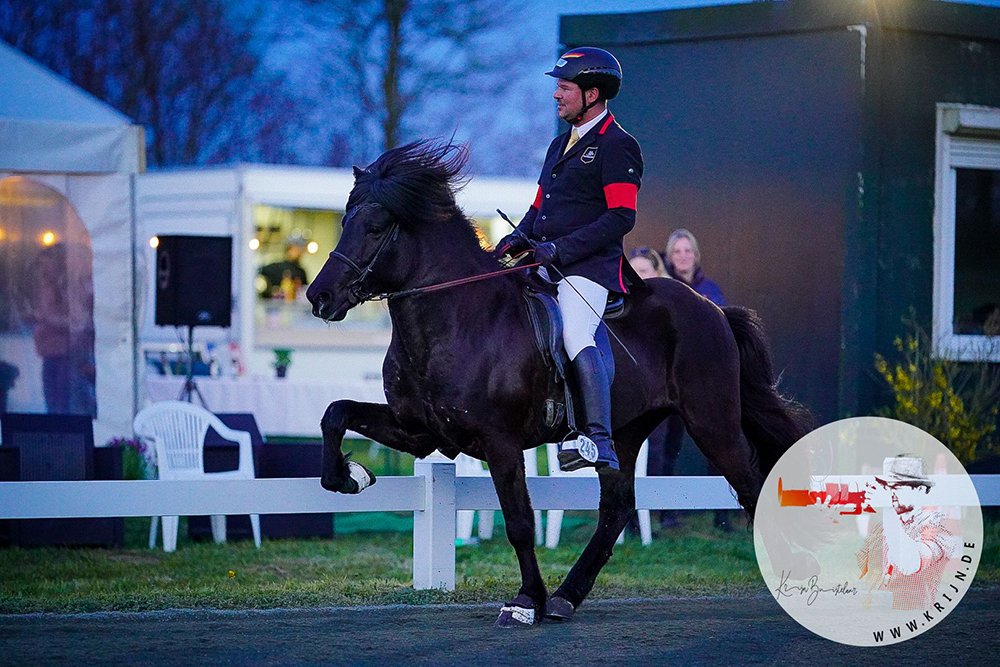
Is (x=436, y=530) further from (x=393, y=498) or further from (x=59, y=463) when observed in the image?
(x=59, y=463)

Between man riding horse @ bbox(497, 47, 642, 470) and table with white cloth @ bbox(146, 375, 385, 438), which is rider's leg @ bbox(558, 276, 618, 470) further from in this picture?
table with white cloth @ bbox(146, 375, 385, 438)

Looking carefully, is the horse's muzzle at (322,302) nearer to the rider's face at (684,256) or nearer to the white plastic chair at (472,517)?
the white plastic chair at (472,517)

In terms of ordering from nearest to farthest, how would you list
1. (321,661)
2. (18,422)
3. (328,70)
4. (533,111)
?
(321,661)
(18,422)
(328,70)
(533,111)

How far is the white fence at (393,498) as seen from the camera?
5.93 metres

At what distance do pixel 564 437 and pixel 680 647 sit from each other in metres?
1.18

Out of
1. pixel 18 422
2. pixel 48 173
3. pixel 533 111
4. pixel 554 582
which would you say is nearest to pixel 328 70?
pixel 533 111

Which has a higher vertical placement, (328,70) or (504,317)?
(328,70)

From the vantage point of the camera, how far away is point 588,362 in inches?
219

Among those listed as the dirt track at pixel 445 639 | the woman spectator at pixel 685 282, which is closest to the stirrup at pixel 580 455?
the dirt track at pixel 445 639

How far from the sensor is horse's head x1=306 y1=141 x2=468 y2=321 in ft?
17.3

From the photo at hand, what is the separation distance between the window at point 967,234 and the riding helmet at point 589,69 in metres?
5.41

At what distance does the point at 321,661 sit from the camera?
4711mm

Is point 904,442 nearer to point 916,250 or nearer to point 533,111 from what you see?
point 916,250

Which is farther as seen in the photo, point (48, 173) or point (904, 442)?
point (48, 173)
